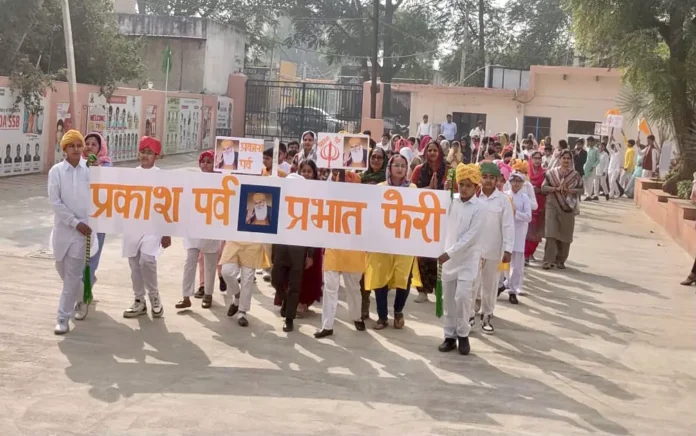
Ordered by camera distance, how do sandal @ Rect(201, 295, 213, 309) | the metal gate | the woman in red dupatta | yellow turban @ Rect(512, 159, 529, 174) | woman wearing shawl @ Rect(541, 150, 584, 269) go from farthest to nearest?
the metal gate, woman wearing shawl @ Rect(541, 150, 584, 269), the woman in red dupatta, yellow turban @ Rect(512, 159, 529, 174), sandal @ Rect(201, 295, 213, 309)

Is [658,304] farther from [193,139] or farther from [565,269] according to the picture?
[193,139]

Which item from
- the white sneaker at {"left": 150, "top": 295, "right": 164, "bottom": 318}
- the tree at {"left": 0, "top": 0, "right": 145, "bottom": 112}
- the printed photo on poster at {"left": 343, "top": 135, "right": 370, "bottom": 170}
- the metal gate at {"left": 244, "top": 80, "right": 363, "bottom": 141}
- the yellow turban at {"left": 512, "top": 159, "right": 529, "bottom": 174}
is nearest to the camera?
the white sneaker at {"left": 150, "top": 295, "right": 164, "bottom": 318}

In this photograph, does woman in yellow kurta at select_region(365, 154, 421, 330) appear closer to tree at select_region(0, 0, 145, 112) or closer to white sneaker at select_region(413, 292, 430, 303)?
white sneaker at select_region(413, 292, 430, 303)

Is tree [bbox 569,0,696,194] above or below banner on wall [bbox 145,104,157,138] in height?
above

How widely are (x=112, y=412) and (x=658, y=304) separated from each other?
288 inches

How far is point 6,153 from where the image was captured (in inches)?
806

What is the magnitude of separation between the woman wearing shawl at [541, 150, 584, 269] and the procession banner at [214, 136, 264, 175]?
5.19m

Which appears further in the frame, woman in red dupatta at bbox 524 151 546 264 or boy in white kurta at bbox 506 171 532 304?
woman in red dupatta at bbox 524 151 546 264

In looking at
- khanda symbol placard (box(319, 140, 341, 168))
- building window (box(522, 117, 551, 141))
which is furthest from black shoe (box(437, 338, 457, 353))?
building window (box(522, 117, 551, 141))

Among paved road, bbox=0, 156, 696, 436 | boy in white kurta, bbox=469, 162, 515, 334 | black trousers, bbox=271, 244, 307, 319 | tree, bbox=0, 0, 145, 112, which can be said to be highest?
tree, bbox=0, 0, 145, 112

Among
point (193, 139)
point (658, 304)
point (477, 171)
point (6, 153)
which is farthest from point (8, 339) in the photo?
point (193, 139)

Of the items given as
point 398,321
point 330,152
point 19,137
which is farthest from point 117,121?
point 398,321

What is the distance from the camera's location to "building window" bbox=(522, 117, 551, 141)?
112ft

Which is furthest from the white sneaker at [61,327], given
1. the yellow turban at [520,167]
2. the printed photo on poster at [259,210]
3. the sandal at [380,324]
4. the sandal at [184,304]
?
the yellow turban at [520,167]
